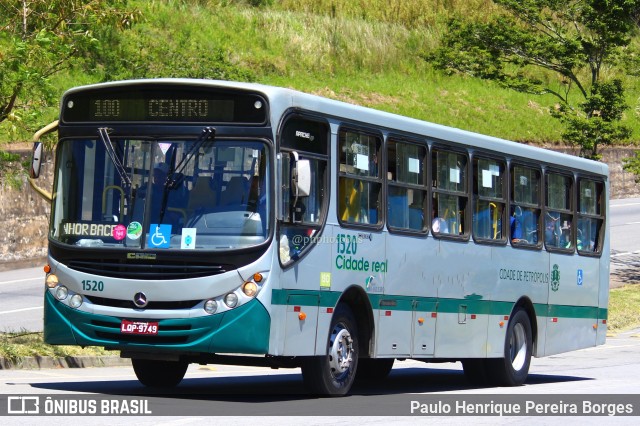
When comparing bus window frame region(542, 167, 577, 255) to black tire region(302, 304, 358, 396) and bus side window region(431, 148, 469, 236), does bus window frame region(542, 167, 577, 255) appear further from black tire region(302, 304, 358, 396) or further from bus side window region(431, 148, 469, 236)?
black tire region(302, 304, 358, 396)

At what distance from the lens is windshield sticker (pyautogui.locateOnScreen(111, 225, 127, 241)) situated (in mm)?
12445

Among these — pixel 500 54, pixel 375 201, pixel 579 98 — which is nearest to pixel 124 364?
pixel 375 201

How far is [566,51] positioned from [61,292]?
2783 centimetres

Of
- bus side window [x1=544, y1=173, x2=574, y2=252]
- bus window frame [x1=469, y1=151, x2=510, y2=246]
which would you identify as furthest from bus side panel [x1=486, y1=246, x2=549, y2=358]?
bus side window [x1=544, y1=173, x2=574, y2=252]

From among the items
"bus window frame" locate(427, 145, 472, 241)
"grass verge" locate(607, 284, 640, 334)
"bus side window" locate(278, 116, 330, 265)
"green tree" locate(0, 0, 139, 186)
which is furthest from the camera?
"grass verge" locate(607, 284, 640, 334)

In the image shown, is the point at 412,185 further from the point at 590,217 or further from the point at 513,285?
the point at 590,217

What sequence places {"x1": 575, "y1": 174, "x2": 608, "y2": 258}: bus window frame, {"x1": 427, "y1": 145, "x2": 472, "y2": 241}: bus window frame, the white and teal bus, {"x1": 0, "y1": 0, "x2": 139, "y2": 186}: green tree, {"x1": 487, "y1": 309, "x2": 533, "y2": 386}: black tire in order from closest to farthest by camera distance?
the white and teal bus
{"x1": 427, "y1": 145, "x2": 472, "y2": 241}: bus window frame
{"x1": 0, "y1": 0, "x2": 139, "y2": 186}: green tree
{"x1": 487, "y1": 309, "x2": 533, "y2": 386}: black tire
{"x1": 575, "y1": 174, "x2": 608, "y2": 258}: bus window frame

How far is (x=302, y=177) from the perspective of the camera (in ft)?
40.2

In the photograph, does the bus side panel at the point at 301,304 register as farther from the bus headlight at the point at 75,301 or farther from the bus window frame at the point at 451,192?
the bus window frame at the point at 451,192

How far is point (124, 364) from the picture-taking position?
18516 mm

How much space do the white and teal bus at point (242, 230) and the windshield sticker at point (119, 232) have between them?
0.01 m

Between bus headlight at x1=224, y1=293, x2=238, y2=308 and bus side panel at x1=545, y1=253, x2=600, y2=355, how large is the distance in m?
7.44

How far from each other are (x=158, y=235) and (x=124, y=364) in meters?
6.64

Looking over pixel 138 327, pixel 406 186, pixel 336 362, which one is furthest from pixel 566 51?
pixel 138 327
